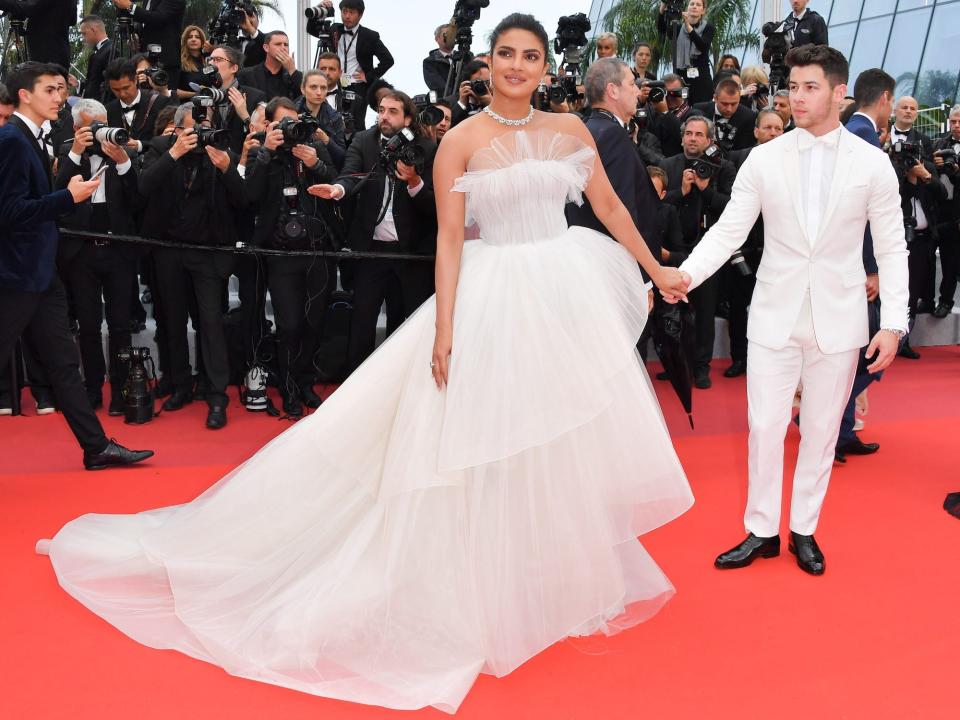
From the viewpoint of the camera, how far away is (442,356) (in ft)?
9.80

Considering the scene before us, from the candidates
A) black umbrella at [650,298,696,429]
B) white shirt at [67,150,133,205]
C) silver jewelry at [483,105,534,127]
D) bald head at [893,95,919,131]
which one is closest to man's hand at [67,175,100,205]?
white shirt at [67,150,133,205]

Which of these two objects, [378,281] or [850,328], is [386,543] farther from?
[378,281]

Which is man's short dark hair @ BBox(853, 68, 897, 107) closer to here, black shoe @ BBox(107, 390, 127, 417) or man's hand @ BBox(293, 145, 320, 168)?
man's hand @ BBox(293, 145, 320, 168)

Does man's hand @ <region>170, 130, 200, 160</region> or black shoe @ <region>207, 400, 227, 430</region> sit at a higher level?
man's hand @ <region>170, 130, 200, 160</region>

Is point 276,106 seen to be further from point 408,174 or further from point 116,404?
point 116,404

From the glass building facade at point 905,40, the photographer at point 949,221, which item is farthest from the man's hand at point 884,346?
the glass building facade at point 905,40

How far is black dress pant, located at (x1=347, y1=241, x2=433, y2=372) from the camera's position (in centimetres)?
618

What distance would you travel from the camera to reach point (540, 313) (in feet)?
9.90

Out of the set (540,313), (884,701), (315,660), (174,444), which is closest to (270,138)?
(174,444)

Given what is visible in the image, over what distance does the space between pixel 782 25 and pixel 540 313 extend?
6.71 metres

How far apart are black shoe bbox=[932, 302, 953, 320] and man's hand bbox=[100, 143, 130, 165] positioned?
20.7 feet

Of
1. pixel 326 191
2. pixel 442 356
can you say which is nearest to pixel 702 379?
pixel 326 191

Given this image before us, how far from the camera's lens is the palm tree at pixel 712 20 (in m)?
17.1

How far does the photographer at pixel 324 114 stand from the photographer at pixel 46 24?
7.32 feet
